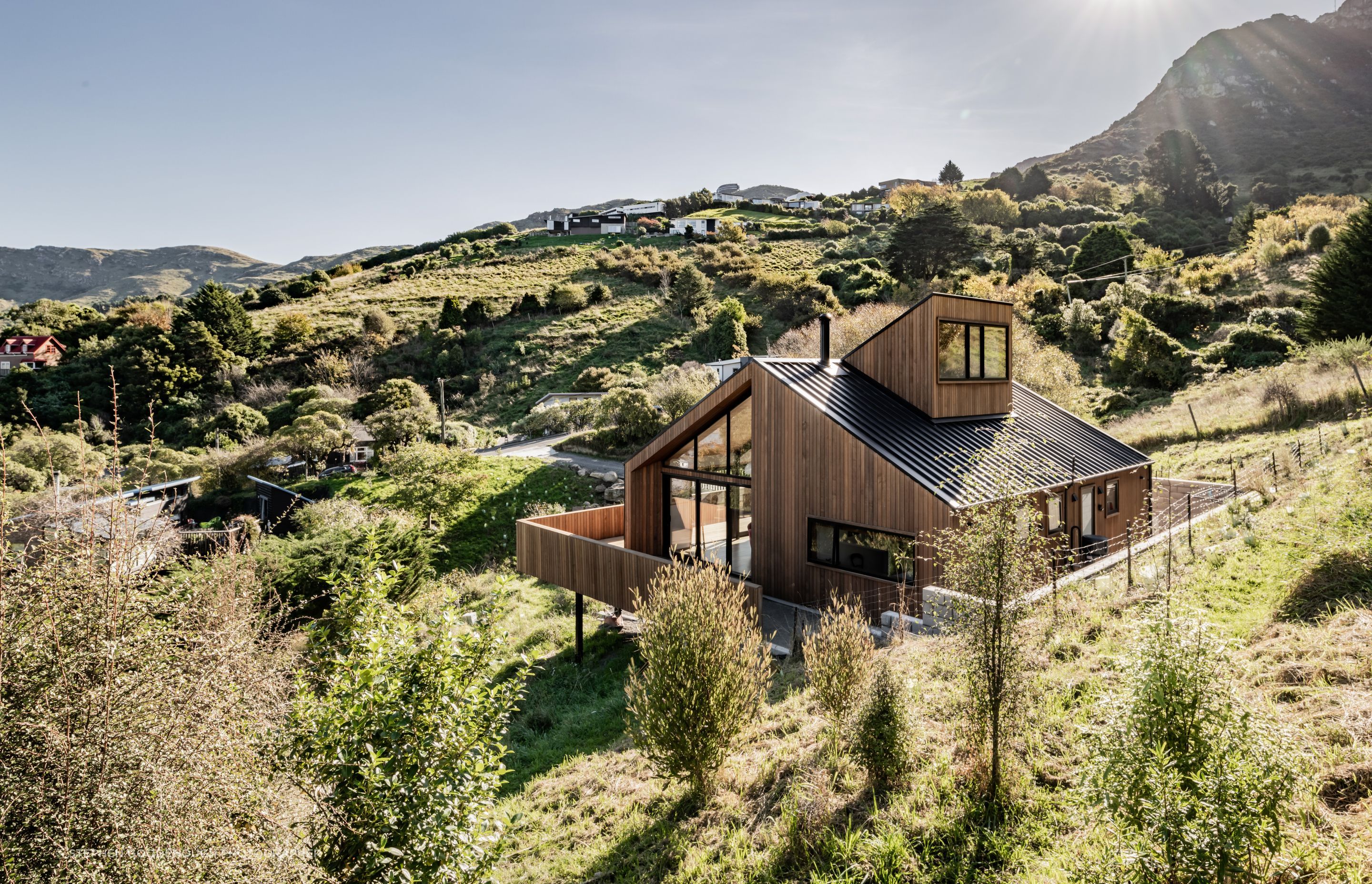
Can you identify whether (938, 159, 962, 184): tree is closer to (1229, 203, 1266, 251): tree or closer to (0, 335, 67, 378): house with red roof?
(1229, 203, 1266, 251): tree

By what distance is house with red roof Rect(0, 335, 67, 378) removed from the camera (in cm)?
3944

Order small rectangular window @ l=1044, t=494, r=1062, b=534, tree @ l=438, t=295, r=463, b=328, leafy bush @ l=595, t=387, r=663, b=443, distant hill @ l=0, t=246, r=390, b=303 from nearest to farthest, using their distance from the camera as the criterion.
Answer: small rectangular window @ l=1044, t=494, r=1062, b=534 → leafy bush @ l=595, t=387, r=663, b=443 → tree @ l=438, t=295, r=463, b=328 → distant hill @ l=0, t=246, r=390, b=303

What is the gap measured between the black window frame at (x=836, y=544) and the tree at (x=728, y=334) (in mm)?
29239

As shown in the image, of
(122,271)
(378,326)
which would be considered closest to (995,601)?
(378,326)

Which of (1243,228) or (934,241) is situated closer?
(1243,228)

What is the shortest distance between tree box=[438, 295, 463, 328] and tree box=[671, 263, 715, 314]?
1535cm

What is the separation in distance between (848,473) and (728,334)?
31.7 m

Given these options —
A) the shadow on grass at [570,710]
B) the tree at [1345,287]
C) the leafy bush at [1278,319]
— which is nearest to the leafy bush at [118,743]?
the shadow on grass at [570,710]

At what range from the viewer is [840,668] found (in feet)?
21.7

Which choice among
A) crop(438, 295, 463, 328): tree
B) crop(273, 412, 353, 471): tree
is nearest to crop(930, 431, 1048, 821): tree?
crop(273, 412, 353, 471): tree

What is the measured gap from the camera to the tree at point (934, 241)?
47062 millimetres

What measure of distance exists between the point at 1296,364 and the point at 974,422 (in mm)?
14860

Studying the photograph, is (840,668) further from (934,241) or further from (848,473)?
(934,241)

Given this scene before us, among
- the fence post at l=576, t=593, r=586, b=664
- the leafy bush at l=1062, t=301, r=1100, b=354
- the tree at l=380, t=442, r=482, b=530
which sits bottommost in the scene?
the fence post at l=576, t=593, r=586, b=664
